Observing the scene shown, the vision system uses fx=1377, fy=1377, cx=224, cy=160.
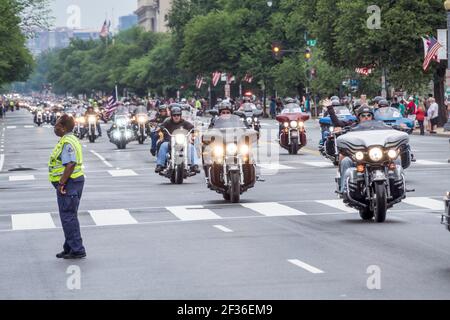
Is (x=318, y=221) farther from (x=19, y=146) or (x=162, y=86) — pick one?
(x=162, y=86)

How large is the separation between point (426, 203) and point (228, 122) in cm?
410

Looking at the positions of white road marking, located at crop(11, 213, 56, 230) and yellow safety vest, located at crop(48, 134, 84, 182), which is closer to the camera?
yellow safety vest, located at crop(48, 134, 84, 182)

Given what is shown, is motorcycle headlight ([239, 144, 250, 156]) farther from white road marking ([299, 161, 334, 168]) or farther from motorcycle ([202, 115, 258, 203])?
white road marking ([299, 161, 334, 168])

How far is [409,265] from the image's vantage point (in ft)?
48.1

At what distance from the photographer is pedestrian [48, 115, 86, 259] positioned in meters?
16.0

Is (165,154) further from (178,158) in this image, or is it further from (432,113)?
(432,113)

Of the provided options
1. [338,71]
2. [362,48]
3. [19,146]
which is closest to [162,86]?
[338,71]

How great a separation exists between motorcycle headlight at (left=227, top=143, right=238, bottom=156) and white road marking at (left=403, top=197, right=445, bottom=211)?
123 inches

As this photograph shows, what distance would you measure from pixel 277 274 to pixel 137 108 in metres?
43.2

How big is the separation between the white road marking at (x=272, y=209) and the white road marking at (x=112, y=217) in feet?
6.98

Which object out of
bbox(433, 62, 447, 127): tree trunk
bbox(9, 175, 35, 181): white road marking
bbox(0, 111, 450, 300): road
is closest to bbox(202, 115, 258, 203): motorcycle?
bbox(0, 111, 450, 300): road

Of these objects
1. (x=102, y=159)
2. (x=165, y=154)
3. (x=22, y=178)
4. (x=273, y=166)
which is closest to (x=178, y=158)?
(x=165, y=154)

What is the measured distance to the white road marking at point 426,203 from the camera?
2279cm
